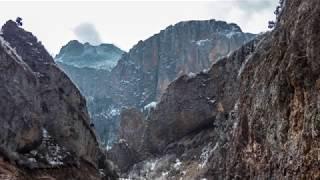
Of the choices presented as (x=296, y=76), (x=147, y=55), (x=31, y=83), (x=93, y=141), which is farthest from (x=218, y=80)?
(x=147, y=55)

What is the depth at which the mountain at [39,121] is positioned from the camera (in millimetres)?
42594

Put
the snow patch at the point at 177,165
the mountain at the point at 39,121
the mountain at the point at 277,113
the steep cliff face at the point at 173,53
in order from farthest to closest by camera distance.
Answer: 1. the steep cliff face at the point at 173,53
2. the snow patch at the point at 177,165
3. the mountain at the point at 39,121
4. the mountain at the point at 277,113

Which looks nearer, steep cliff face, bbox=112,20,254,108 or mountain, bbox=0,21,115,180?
mountain, bbox=0,21,115,180

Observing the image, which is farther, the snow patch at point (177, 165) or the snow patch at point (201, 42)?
the snow patch at point (201, 42)

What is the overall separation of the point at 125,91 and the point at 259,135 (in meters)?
166

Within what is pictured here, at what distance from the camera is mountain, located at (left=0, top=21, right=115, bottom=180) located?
42594 mm

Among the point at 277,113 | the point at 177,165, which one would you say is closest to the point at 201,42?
the point at 177,165

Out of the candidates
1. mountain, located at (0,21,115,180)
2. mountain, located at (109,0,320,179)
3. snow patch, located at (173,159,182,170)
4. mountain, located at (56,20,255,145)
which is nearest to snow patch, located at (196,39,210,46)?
mountain, located at (56,20,255,145)

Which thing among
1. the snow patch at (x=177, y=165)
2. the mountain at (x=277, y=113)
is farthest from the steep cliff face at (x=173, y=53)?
the mountain at (x=277, y=113)

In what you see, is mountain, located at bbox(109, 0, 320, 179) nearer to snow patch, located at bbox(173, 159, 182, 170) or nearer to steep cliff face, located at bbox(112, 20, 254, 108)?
snow patch, located at bbox(173, 159, 182, 170)

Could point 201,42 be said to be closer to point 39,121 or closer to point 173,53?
point 173,53

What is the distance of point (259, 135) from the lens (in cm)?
3462

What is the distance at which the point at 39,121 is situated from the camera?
47.6m

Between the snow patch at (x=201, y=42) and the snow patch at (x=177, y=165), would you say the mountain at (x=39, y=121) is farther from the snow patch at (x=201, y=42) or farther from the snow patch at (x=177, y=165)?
the snow patch at (x=201, y=42)
